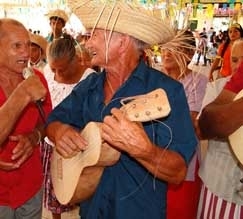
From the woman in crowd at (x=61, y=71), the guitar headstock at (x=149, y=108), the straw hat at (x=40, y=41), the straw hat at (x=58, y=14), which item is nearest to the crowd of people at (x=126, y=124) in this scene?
the guitar headstock at (x=149, y=108)

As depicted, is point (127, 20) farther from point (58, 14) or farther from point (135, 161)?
point (58, 14)

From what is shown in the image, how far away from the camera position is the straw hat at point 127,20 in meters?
1.47

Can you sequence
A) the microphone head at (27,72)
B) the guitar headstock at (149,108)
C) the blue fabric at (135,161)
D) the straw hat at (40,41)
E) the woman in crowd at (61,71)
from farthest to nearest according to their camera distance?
1. the straw hat at (40,41)
2. the woman in crowd at (61,71)
3. the microphone head at (27,72)
4. the blue fabric at (135,161)
5. the guitar headstock at (149,108)

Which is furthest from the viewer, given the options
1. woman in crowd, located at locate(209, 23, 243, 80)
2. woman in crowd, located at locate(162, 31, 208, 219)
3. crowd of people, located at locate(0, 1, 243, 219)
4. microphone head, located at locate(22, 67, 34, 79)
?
woman in crowd, located at locate(209, 23, 243, 80)

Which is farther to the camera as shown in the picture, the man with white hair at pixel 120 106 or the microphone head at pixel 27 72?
the microphone head at pixel 27 72

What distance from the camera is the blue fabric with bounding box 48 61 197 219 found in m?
1.46

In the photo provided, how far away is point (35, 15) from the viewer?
3865 millimetres

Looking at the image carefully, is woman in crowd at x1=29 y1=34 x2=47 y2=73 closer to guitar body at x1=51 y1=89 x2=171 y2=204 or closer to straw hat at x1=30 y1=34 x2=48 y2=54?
straw hat at x1=30 y1=34 x2=48 y2=54

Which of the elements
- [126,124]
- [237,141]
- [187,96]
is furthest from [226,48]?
[126,124]

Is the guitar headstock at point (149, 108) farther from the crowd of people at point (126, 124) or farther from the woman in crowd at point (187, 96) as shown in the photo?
the woman in crowd at point (187, 96)

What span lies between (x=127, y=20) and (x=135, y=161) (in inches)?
18.4

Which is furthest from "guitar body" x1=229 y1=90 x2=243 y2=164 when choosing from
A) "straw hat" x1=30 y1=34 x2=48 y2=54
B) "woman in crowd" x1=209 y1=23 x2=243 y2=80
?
"woman in crowd" x1=209 y1=23 x2=243 y2=80

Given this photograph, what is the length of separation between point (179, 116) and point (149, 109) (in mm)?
267

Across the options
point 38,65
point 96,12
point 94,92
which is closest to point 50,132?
point 94,92
